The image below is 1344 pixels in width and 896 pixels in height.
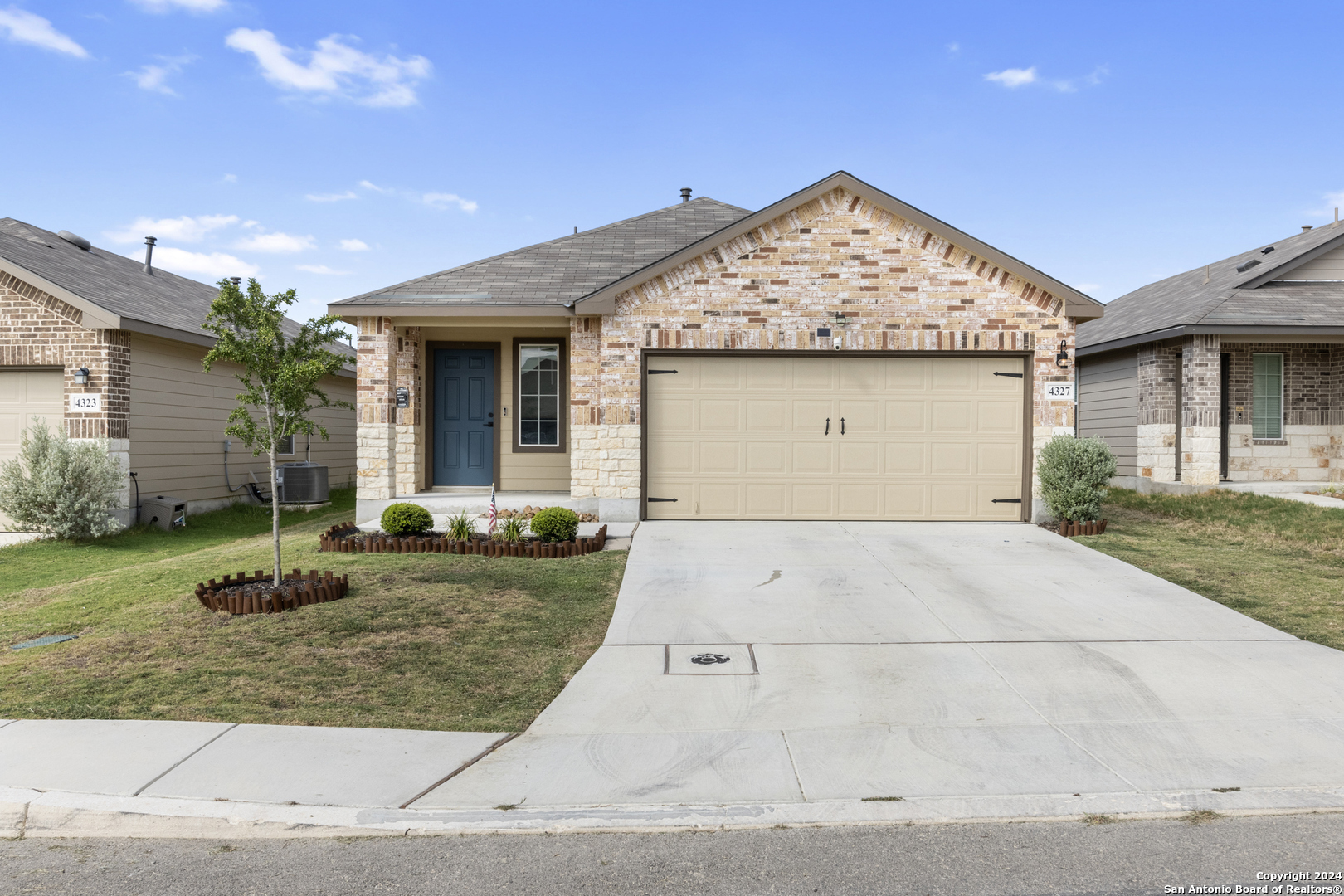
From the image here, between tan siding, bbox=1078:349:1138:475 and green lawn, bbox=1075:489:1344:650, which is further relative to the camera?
tan siding, bbox=1078:349:1138:475

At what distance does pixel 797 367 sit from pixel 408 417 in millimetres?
5738

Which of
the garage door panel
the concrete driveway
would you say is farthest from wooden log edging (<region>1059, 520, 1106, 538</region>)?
the garage door panel

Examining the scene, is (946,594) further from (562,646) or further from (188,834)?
(188,834)

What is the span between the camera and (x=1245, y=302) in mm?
15805

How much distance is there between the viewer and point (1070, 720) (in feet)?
16.4

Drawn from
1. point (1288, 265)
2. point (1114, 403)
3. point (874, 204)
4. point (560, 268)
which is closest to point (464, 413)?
point (560, 268)

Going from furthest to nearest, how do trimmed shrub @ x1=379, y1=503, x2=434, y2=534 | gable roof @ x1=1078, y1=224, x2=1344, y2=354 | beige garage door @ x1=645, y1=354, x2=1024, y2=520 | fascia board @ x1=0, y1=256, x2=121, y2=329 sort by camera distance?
gable roof @ x1=1078, y1=224, x2=1344, y2=354 → fascia board @ x1=0, y1=256, x2=121, y2=329 → beige garage door @ x1=645, y1=354, x2=1024, y2=520 → trimmed shrub @ x1=379, y1=503, x2=434, y2=534

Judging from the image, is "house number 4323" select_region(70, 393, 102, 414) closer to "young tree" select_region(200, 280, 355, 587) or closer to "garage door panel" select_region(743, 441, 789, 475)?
"young tree" select_region(200, 280, 355, 587)

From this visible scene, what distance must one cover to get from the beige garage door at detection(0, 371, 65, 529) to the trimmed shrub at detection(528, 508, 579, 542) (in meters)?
7.94

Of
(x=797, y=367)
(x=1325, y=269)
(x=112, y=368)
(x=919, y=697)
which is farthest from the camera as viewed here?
(x=1325, y=269)

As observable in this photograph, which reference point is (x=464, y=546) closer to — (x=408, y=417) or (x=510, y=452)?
(x=408, y=417)

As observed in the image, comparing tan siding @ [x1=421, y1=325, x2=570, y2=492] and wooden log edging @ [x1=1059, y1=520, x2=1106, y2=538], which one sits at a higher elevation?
tan siding @ [x1=421, y1=325, x2=570, y2=492]

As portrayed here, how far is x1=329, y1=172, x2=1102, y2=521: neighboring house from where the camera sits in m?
11.6

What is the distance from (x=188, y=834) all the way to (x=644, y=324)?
28.9 feet
